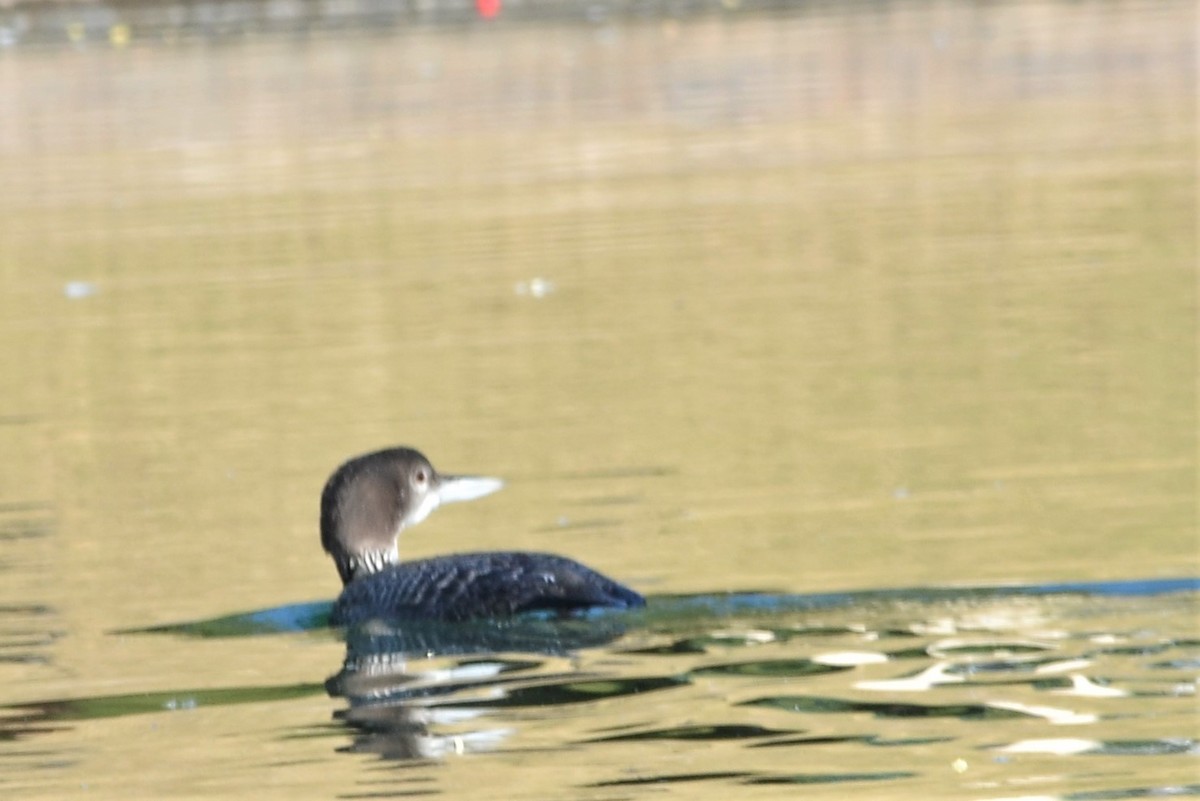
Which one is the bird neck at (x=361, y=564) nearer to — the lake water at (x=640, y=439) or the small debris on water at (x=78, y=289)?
the lake water at (x=640, y=439)

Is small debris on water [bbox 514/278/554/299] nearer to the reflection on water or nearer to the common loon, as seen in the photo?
the common loon

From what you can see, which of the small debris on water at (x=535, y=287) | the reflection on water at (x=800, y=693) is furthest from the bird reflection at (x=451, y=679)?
the small debris on water at (x=535, y=287)

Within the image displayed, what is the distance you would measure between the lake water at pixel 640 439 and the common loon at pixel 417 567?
0.11 metres

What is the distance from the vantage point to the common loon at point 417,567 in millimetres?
8117

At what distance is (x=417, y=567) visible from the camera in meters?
8.50

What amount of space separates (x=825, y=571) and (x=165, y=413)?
190 inches

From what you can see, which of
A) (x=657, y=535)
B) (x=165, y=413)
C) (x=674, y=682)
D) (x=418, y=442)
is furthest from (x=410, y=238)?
(x=674, y=682)

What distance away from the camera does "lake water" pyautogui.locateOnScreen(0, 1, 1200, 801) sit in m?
6.68

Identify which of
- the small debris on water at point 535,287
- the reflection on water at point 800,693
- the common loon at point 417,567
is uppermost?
the small debris on water at point 535,287

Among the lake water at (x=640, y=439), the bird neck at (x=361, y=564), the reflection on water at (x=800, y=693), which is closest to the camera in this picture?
the reflection on water at (x=800, y=693)

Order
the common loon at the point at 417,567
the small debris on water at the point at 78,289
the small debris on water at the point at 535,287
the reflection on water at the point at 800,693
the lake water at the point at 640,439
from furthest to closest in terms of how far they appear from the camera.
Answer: the small debris on water at the point at 78,289, the small debris on water at the point at 535,287, the common loon at the point at 417,567, the lake water at the point at 640,439, the reflection on water at the point at 800,693

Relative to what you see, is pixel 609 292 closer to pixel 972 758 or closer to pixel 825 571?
pixel 825 571

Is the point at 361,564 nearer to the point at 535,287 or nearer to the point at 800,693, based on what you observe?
the point at 800,693

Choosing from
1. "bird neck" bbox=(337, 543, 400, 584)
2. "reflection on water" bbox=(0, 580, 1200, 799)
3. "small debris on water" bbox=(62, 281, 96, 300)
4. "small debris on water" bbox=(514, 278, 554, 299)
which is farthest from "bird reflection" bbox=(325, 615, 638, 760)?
"small debris on water" bbox=(62, 281, 96, 300)
